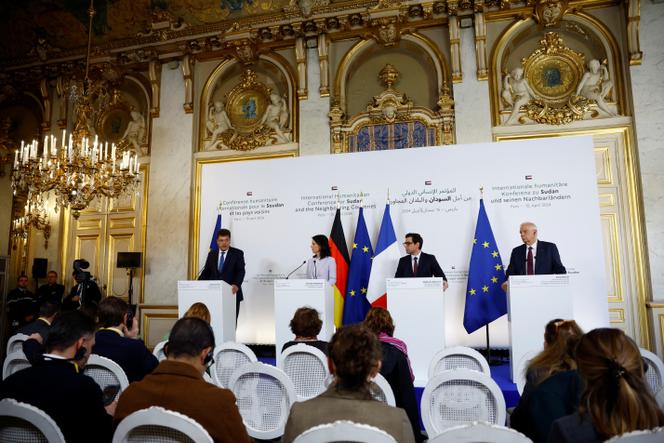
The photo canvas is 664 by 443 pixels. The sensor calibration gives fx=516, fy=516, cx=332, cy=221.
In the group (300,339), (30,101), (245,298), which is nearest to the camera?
(300,339)

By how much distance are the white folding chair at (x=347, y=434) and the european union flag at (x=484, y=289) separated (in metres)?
4.78

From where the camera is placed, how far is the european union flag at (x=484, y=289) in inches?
233

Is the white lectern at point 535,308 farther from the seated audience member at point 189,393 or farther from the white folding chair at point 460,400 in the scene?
the seated audience member at point 189,393

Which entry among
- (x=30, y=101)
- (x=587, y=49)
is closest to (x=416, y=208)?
(x=587, y=49)

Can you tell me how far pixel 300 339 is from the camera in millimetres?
3355

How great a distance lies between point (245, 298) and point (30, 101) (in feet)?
19.1

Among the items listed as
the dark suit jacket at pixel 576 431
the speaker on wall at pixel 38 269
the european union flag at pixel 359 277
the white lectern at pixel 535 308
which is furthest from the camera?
the speaker on wall at pixel 38 269

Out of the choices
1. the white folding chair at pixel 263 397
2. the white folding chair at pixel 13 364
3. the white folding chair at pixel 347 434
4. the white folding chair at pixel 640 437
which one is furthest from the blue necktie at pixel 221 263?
the white folding chair at pixel 640 437

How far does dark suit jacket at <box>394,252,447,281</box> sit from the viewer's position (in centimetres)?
569

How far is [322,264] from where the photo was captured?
6.07m

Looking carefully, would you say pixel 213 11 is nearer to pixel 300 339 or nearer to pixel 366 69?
pixel 366 69

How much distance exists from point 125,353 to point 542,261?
4217mm

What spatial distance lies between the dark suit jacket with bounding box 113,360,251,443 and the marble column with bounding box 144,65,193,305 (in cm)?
608

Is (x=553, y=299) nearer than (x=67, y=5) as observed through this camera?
Yes
